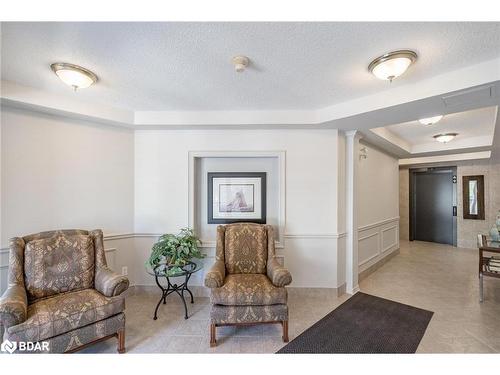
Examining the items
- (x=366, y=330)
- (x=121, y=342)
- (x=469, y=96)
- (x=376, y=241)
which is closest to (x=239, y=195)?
(x=121, y=342)

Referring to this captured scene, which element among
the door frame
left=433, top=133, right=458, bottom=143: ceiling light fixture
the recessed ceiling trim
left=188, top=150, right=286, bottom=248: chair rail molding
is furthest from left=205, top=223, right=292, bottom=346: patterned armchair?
the door frame

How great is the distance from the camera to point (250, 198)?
10.2 feet

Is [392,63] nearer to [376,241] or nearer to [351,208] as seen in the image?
[351,208]

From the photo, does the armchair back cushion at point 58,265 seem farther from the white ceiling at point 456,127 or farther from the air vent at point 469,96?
the white ceiling at point 456,127

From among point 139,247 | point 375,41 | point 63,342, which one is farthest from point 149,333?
point 375,41

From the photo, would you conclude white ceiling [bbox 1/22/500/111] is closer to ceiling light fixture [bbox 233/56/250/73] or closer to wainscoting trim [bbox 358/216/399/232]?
ceiling light fixture [bbox 233/56/250/73]

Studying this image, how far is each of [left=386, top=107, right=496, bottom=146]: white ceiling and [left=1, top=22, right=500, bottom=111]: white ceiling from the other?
1.72m

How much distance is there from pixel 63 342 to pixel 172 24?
235 centimetres

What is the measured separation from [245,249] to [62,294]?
1.73 m

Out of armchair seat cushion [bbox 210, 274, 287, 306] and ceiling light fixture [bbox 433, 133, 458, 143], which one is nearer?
armchair seat cushion [bbox 210, 274, 287, 306]

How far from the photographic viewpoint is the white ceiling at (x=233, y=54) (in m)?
1.41

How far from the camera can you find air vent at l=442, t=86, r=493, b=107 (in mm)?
1826

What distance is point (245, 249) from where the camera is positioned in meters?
2.59
